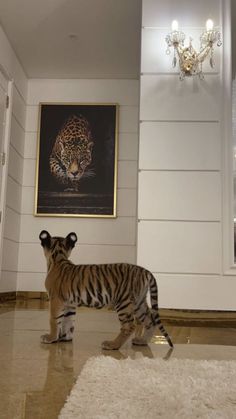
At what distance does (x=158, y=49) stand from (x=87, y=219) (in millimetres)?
2384

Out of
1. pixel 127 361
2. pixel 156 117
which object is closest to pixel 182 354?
pixel 127 361

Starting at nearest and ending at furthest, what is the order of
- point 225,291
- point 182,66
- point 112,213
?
point 225,291
point 182,66
point 112,213

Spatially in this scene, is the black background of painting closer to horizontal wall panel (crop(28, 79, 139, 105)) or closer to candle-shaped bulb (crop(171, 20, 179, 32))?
horizontal wall panel (crop(28, 79, 139, 105))

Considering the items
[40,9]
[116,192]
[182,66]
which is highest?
[40,9]

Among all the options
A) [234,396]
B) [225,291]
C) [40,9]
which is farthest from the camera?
[40,9]

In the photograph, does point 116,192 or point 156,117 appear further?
point 116,192

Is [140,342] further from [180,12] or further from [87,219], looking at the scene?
[87,219]

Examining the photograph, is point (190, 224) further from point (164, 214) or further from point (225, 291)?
point (225, 291)

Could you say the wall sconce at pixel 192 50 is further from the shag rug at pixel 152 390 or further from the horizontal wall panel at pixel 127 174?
the shag rug at pixel 152 390

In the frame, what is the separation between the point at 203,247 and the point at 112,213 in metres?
2.18

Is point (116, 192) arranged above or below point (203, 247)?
above

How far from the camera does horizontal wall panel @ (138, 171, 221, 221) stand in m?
3.09

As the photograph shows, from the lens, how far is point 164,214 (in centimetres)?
312

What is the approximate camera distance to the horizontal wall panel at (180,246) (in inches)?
119
